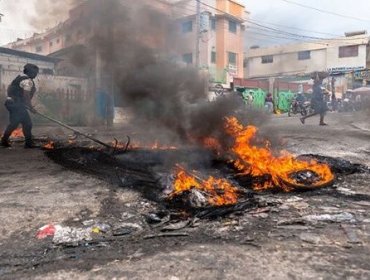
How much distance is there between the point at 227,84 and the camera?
25.1m

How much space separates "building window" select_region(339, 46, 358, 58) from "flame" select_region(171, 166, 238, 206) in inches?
1466

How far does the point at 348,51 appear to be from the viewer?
37750 millimetres

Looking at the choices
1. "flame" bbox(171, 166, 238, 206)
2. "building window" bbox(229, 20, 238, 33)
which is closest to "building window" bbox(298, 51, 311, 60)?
"building window" bbox(229, 20, 238, 33)

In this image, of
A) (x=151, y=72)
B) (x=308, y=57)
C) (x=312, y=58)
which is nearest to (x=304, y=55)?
(x=308, y=57)

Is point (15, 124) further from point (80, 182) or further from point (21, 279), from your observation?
point (21, 279)

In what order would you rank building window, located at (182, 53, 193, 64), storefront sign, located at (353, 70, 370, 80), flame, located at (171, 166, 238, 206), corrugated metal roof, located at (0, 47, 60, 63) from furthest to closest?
storefront sign, located at (353, 70, 370, 80) < corrugated metal roof, located at (0, 47, 60, 63) < building window, located at (182, 53, 193, 64) < flame, located at (171, 166, 238, 206)


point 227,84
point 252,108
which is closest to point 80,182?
point 252,108

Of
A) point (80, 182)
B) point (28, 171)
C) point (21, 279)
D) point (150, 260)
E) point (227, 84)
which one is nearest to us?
point (21, 279)

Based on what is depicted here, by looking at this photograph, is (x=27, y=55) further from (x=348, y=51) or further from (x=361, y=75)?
(x=348, y=51)

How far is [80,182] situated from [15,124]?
3.57 meters

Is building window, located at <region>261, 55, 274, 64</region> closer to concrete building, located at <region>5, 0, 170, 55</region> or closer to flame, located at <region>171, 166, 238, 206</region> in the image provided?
concrete building, located at <region>5, 0, 170, 55</region>

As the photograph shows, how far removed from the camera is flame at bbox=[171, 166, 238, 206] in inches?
165

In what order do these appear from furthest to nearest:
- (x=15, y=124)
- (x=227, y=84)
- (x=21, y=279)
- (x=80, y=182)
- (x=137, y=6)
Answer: (x=227, y=84) < (x=137, y=6) < (x=15, y=124) < (x=80, y=182) < (x=21, y=279)

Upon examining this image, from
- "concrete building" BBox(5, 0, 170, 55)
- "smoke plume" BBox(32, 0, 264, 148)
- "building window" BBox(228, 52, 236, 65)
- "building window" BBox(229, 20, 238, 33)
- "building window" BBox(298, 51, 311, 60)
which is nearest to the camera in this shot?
"smoke plume" BBox(32, 0, 264, 148)
